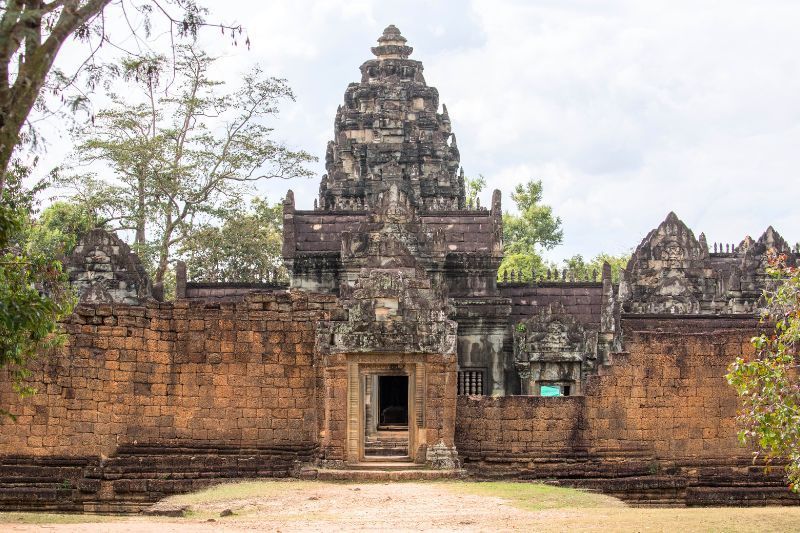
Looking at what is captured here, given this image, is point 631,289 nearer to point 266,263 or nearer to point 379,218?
point 379,218

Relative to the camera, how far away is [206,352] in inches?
877

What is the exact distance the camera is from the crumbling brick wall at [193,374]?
2169cm

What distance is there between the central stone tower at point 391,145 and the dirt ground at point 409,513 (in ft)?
73.8

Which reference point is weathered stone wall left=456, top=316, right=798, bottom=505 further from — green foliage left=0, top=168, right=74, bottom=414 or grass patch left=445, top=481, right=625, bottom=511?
green foliage left=0, top=168, right=74, bottom=414

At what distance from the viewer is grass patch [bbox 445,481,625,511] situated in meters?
18.7

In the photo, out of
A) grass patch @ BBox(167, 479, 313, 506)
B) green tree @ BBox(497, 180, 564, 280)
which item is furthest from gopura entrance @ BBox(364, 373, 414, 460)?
green tree @ BBox(497, 180, 564, 280)

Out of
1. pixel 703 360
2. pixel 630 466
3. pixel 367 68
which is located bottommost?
pixel 630 466

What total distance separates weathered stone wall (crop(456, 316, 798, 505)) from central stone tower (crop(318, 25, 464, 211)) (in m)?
20.1

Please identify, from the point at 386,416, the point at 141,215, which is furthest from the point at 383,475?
the point at 141,215

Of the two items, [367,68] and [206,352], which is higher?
[367,68]

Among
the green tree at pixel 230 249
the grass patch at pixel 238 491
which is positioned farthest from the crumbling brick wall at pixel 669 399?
the green tree at pixel 230 249

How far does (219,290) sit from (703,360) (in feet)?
50.3

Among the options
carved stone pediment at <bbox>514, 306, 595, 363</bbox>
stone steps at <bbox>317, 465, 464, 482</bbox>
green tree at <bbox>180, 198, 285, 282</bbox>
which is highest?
green tree at <bbox>180, 198, 285, 282</bbox>

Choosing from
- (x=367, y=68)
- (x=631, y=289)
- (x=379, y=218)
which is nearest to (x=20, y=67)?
(x=379, y=218)
